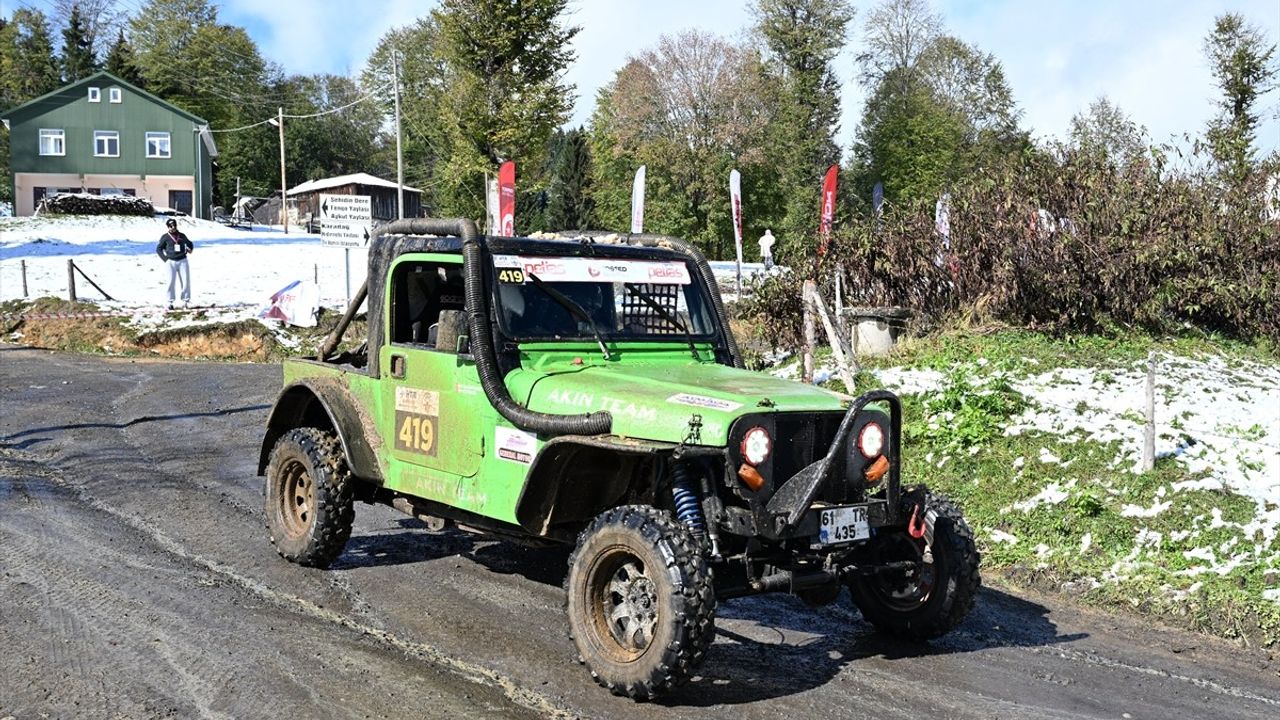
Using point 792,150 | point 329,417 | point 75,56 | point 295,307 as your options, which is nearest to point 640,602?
point 329,417

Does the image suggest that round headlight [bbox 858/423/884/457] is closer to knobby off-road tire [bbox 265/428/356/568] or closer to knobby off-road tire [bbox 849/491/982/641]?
knobby off-road tire [bbox 849/491/982/641]

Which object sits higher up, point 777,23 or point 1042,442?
point 777,23

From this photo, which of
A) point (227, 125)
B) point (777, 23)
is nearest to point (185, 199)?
point (227, 125)

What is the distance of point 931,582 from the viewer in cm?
575

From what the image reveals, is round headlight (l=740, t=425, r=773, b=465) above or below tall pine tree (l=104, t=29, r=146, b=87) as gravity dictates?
below

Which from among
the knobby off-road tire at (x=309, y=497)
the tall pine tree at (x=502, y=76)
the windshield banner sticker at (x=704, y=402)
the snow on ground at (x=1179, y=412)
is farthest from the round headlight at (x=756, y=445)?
the tall pine tree at (x=502, y=76)

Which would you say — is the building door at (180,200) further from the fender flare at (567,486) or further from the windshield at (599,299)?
the fender flare at (567,486)

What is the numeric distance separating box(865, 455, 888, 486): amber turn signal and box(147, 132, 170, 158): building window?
6252 centimetres

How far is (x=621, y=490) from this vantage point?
570 cm

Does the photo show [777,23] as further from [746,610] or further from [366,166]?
[746,610]

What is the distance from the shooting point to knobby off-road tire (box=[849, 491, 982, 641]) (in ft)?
18.5

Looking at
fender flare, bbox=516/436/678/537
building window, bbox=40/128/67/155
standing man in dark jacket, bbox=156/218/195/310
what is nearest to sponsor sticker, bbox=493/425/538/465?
fender flare, bbox=516/436/678/537

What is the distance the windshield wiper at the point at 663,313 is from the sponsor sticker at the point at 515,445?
1.30m

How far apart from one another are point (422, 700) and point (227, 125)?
81.2 meters
